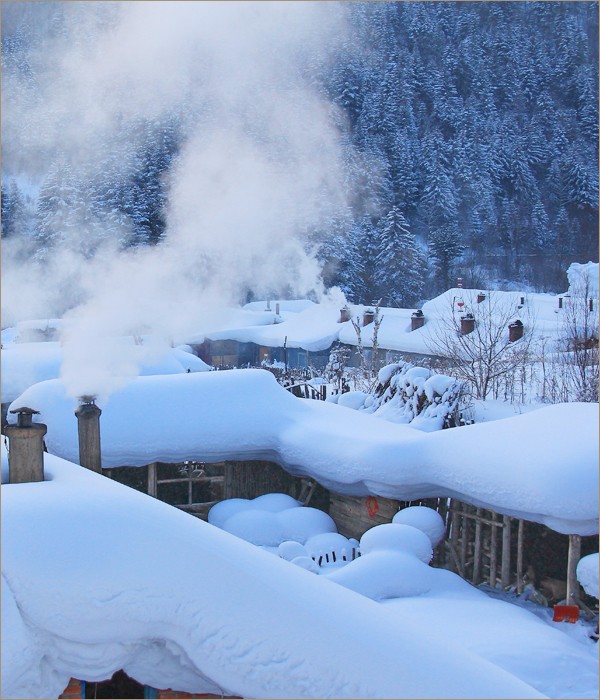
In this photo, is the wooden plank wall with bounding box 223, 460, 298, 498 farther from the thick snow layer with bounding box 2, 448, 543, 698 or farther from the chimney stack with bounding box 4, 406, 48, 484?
the thick snow layer with bounding box 2, 448, 543, 698

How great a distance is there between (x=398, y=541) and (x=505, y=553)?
140 centimetres

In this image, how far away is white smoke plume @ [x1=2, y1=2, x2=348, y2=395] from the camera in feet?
54.9

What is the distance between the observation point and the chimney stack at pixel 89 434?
9.12 meters

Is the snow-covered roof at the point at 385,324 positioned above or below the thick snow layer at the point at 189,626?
above

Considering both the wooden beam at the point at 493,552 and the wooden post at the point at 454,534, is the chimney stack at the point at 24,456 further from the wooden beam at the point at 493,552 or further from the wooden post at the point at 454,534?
the wooden post at the point at 454,534

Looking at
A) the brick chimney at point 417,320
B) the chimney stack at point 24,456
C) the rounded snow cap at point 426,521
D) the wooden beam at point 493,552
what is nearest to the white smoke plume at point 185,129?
the rounded snow cap at point 426,521

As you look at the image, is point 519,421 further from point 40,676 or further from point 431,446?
point 40,676

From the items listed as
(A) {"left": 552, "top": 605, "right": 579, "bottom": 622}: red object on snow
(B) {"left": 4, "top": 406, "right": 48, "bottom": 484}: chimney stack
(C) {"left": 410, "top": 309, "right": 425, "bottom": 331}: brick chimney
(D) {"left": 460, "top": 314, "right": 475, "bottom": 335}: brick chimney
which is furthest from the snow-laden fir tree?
(B) {"left": 4, "top": 406, "right": 48, "bottom": 484}: chimney stack

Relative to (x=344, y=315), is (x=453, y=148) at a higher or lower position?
higher

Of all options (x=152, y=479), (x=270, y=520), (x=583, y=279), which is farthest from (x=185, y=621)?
(x=583, y=279)

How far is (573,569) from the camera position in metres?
9.41

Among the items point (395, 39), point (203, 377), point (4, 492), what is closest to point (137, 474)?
point (203, 377)

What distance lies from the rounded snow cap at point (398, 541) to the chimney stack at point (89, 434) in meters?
3.67

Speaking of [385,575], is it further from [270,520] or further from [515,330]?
[515,330]
